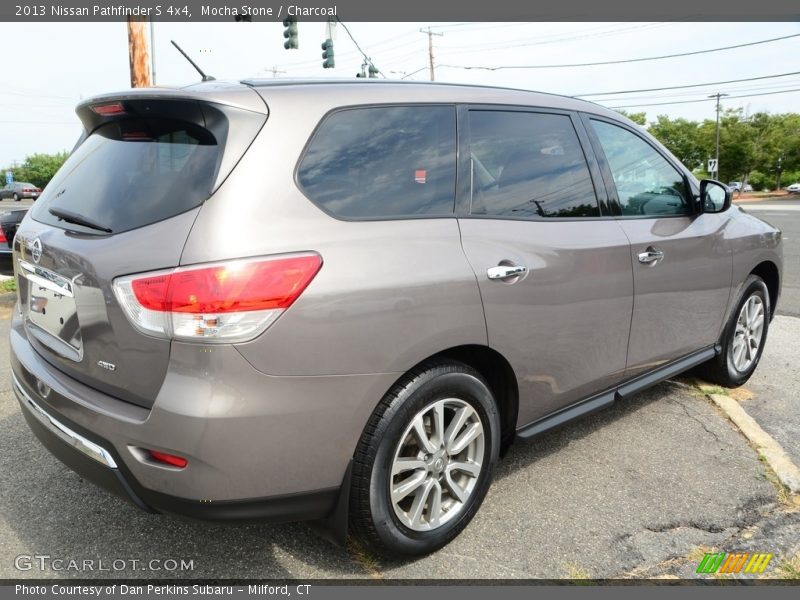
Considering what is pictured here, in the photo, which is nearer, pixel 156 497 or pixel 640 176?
pixel 156 497

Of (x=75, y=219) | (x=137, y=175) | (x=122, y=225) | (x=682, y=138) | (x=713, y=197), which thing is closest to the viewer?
(x=122, y=225)

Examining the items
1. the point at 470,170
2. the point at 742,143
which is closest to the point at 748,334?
the point at 470,170

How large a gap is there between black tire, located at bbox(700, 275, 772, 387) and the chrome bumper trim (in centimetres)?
377

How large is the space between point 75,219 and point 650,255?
2.68 metres

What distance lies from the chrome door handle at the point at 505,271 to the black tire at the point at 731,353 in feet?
7.59

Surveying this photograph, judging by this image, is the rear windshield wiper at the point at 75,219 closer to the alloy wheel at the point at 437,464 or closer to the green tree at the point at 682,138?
the alloy wheel at the point at 437,464

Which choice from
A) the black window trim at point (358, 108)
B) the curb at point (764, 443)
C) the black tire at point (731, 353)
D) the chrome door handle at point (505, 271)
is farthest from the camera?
the black tire at point (731, 353)

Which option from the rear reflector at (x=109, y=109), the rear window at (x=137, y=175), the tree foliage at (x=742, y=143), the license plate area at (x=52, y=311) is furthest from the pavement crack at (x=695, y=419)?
the tree foliage at (x=742, y=143)

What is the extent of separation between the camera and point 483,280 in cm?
258

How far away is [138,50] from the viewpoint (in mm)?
10898

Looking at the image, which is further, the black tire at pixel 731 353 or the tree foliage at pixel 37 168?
the tree foliage at pixel 37 168

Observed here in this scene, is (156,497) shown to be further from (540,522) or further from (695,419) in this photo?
(695,419)

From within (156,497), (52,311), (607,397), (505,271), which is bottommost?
(607,397)

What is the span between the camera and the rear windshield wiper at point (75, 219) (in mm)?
2334
